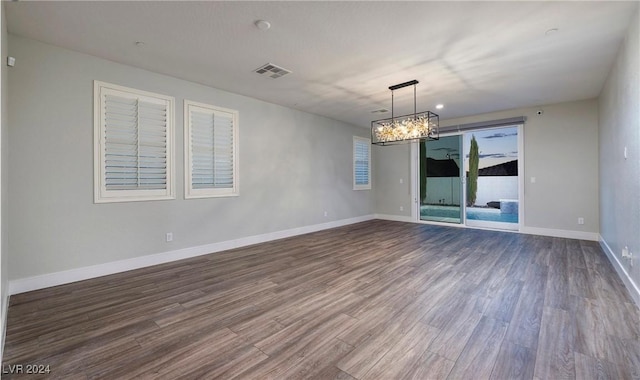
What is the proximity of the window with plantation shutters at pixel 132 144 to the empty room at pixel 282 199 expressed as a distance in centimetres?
3

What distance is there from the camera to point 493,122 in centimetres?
619

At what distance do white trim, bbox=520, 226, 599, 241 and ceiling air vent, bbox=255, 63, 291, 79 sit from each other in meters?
5.99

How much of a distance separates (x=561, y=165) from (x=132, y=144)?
7733mm

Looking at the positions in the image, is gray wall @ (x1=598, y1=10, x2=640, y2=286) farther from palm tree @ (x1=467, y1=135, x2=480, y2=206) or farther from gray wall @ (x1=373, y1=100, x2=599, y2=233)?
palm tree @ (x1=467, y1=135, x2=480, y2=206)

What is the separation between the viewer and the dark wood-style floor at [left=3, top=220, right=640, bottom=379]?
1780mm

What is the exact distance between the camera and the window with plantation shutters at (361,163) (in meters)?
7.70

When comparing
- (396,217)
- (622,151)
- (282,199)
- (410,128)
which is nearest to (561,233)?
(622,151)

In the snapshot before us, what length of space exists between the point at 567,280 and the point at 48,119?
635 centimetres

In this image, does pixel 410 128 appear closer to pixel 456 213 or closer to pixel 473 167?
pixel 456 213

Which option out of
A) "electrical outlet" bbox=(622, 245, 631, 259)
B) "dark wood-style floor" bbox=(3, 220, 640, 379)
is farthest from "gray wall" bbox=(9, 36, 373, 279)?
"electrical outlet" bbox=(622, 245, 631, 259)

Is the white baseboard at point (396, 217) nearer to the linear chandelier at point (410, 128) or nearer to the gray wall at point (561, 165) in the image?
the gray wall at point (561, 165)

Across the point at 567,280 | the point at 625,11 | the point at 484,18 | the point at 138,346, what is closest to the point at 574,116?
the point at 625,11

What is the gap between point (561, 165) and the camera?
558cm

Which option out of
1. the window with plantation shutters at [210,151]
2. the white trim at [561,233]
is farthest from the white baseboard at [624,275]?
the window with plantation shutters at [210,151]
